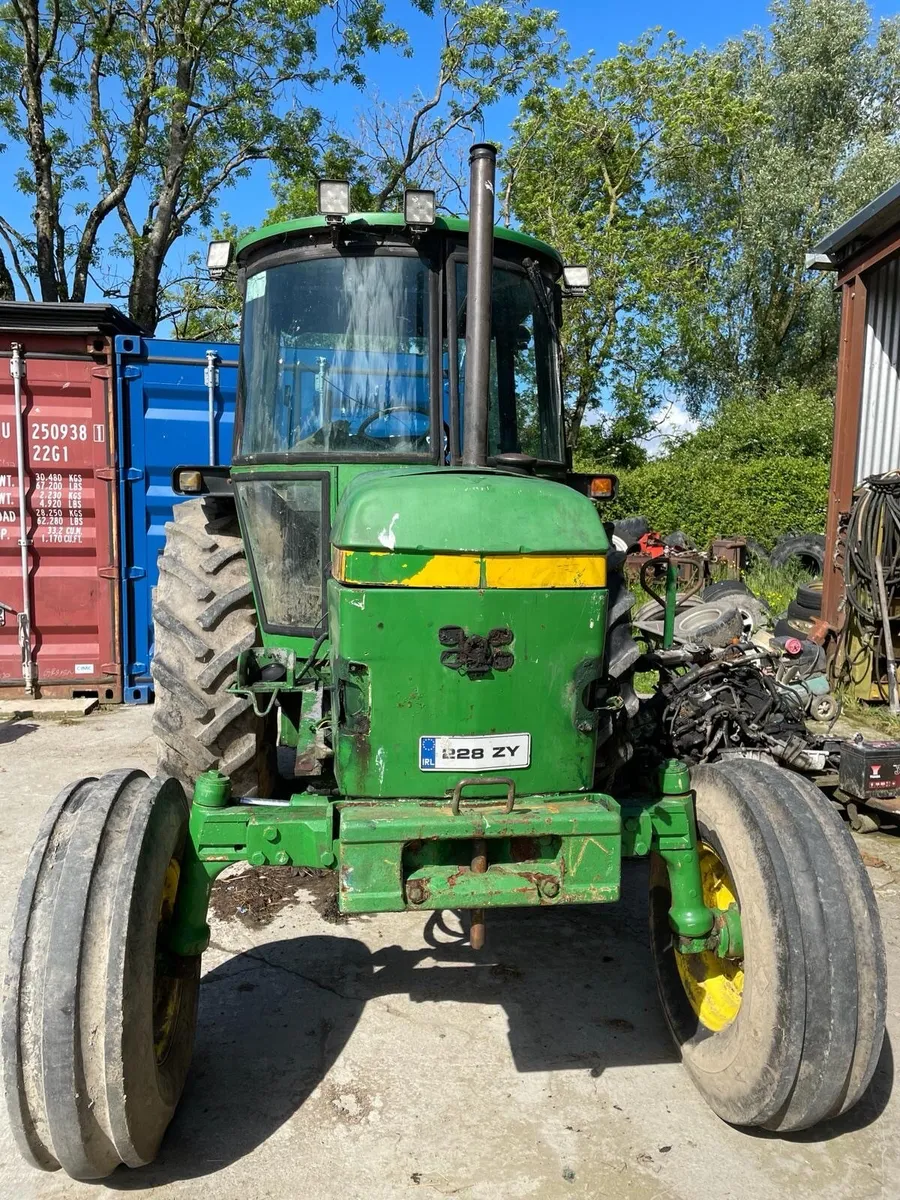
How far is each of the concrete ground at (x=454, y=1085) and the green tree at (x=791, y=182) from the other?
2028cm

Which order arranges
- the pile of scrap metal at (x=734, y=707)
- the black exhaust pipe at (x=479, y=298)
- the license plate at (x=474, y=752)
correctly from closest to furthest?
1. the license plate at (x=474, y=752)
2. the black exhaust pipe at (x=479, y=298)
3. the pile of scrap metal at (x=734, y=707)

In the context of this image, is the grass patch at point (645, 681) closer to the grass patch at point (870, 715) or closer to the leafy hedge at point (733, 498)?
the grass patch at point (870, 715)

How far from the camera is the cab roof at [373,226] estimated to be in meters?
3.42

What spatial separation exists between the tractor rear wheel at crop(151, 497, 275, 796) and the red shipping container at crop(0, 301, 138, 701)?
3.62 meters

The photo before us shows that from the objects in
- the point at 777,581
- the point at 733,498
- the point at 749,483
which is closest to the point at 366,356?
the point at 777,581

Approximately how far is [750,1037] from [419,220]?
282 centimetres

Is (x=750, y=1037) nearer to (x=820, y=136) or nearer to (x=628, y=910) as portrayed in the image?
(x=628, y=910)

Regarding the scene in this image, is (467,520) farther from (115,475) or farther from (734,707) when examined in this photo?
(115,475)

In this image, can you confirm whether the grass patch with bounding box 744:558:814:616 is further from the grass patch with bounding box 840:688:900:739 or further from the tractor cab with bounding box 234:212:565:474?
the tractor cab with bounding box 234:212:565:474

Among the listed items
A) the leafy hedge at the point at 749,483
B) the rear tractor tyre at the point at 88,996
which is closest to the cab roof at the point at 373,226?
the rear tractor tyre at the point at 88,996

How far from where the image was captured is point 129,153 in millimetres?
14367

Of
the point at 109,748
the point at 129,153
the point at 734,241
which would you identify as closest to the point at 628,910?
the point at 109,748

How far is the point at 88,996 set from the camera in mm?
2199

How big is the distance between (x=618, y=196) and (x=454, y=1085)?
2041cm
